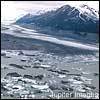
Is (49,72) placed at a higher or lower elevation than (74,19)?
lower

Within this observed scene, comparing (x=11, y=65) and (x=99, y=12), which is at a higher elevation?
(x=99, y=12)

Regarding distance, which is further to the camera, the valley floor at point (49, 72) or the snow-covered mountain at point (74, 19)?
the snow-covered mountain at point (74, 19)

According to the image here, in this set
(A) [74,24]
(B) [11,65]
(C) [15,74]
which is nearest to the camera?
(C) [15,74]

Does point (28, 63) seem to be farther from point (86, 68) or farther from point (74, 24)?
point (74, 24)

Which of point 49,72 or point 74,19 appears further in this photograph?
point 74,19

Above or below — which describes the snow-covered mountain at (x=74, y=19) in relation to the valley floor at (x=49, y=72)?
above

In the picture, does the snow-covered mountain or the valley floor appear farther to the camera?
the snow-covered mountain

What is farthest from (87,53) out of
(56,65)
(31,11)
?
(31,11)

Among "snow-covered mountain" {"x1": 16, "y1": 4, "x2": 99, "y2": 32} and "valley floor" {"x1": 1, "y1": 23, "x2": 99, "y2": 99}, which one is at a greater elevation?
"snow-covered mountain" {"x1": 16, "y1": 4, "x2": 99, "y2": 32}
